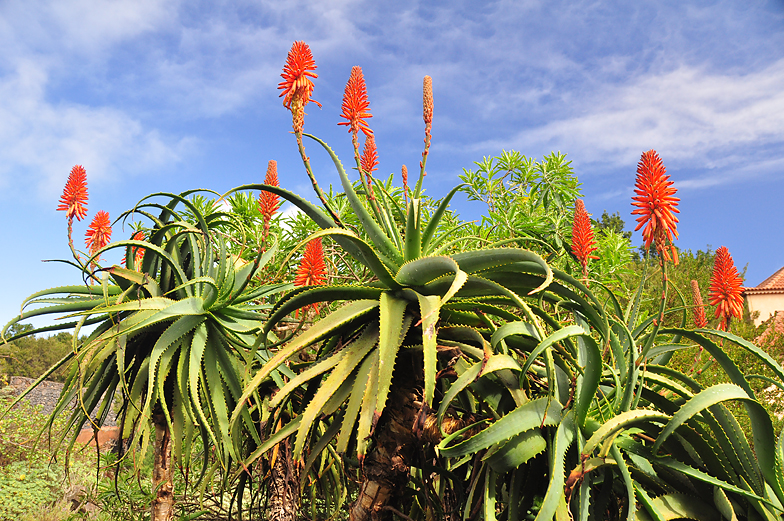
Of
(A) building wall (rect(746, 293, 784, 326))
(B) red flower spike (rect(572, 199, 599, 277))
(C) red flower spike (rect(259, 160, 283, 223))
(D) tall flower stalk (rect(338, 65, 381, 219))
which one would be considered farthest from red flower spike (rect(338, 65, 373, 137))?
(A) building wall (rect(746, 293, 784, 326))

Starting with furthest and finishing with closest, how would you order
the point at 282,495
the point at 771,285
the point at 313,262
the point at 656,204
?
the point at 771,285 → the point at 282,495 → the point at 313,262 → the point at 656,204

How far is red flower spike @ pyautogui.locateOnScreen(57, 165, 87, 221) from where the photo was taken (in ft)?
12.1

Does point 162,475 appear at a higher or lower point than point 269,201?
lower

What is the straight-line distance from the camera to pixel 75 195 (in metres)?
3.69

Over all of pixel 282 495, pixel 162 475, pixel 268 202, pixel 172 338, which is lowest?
pixel 282 495

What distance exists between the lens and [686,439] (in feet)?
6.54

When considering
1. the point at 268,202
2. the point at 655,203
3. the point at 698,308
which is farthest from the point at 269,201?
the point at 698,308

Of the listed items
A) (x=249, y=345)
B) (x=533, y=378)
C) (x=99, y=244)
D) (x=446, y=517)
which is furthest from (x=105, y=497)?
(x=533, y=378)

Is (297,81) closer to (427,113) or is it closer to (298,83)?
(298,83)

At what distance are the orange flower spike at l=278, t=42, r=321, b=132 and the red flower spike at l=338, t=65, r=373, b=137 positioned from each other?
0.20m

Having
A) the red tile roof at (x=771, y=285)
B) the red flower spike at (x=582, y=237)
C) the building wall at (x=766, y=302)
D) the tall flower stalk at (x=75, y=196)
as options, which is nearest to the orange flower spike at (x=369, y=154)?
the red flower spike at (x=582, y=237)

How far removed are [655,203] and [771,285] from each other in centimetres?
2105

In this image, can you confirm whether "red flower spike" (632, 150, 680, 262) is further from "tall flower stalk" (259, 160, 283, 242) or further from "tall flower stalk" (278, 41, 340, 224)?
"tall flower stalk" (259, 160, 283, 242)

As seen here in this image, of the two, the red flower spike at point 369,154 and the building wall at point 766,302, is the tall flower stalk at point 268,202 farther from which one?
the building wall at point 766,302
